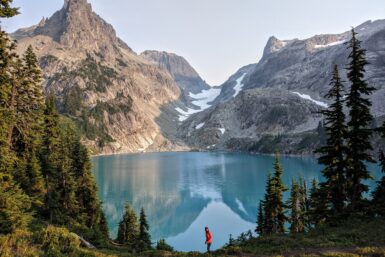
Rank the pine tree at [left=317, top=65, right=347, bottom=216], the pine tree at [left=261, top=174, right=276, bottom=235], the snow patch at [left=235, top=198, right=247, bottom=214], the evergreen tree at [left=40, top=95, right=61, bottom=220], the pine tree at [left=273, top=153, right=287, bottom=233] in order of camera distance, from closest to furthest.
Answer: the pine tree at [left=317, top=65, right=347, bottom=216] → the evergreen tree at [left=40, top=95, right=61, bottom=220] → the pine tree at [left=273, top=153, right=287, bottom=233] → the pine tree at [left=261, top=174, right=276, bottom=235] → the snow patch at [left=235, top=198, right=247, bottom=214]

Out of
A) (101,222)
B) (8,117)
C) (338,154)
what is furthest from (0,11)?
(101,222)

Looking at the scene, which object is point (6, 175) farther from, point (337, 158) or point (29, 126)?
point (337, 158)

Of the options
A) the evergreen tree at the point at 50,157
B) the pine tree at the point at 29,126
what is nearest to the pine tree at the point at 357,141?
the pine tree at the point at 29,126

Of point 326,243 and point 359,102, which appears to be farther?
point 359,102

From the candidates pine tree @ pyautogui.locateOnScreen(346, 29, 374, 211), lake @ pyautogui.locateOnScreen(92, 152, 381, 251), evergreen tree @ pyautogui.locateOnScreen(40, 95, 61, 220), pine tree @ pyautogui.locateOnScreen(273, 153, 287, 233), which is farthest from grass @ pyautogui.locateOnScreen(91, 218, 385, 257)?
lake @ pyautogui.locateOnScreen(92, 152, 381, 251)

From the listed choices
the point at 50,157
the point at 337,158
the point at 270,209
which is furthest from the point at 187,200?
the point at 337,158

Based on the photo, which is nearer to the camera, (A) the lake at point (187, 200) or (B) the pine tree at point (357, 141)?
(B) the pine tree at point (357, 141)

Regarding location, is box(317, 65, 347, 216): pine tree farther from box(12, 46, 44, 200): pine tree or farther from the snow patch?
the snow patch

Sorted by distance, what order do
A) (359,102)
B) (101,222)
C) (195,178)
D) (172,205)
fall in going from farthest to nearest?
(195,178) → (172,205) → (101,222) → (359,102)

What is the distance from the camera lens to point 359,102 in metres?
29.2

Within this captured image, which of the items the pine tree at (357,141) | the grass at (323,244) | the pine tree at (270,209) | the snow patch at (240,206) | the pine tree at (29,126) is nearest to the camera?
the grass at (323,244)

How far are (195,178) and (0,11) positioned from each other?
381 ft

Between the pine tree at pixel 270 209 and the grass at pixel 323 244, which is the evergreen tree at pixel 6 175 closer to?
the grass at pixel 323 244

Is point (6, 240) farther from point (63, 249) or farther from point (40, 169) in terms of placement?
point (40, 169)
